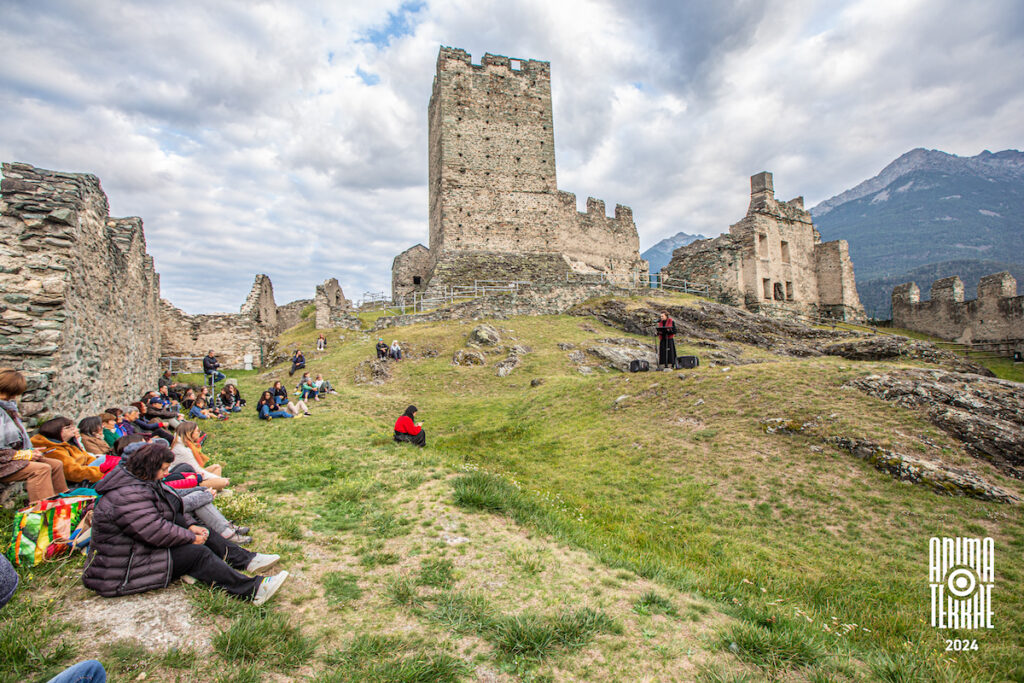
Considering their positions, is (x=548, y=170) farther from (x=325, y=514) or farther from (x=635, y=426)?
(x=325, y=514)

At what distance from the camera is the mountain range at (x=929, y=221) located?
206 feet

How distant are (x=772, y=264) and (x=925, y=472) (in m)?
26.3

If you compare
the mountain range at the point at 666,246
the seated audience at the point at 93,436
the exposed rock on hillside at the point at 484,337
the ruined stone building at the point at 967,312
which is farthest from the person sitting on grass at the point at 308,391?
the mountain range at the point at 666,246

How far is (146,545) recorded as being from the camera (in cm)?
375

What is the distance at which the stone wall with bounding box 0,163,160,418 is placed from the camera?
6648 millimetres

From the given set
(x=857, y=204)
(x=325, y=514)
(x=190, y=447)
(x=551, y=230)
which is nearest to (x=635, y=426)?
(x=325, y=514)

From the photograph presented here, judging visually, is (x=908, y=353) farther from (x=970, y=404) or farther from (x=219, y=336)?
(x=219, y=336)

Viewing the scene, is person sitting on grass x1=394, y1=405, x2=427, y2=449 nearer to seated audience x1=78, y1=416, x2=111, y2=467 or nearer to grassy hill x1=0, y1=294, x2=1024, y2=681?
grassy hill x1=0, y1=294, x2=1024, y2=681

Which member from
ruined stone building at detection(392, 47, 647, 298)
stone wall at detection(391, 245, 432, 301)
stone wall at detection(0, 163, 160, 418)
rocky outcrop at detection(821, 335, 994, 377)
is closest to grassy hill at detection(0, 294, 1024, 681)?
stone wall at detection(0, 163, 160, 418)

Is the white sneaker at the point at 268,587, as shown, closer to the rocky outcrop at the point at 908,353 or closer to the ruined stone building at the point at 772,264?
the rocky outcrop at the point at 908,353

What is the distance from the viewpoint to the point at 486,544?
5234mm

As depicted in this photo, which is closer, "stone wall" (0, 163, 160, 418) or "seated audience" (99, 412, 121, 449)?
"stone wall" (0, 163, 160, 418)

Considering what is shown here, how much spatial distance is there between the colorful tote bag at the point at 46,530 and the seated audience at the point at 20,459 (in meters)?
0.96

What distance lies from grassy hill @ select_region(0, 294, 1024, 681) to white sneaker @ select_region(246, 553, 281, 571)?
0.29m
